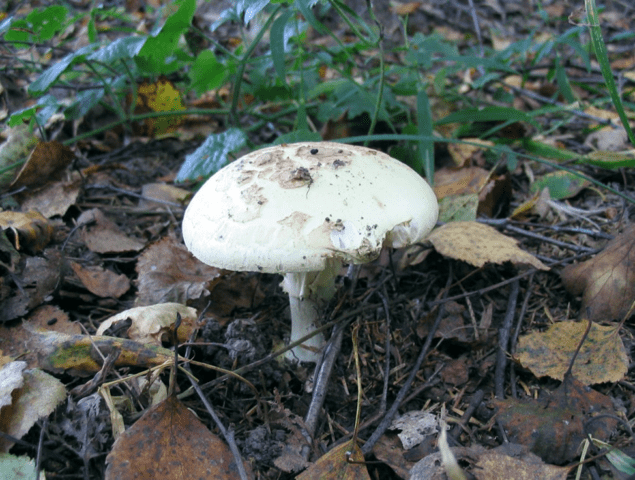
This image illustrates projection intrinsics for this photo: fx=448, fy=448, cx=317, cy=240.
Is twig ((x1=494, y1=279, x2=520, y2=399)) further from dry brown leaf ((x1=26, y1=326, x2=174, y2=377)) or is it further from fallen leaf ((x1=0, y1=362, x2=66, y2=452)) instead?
fallen leaf ((x1=0, y1=362, x2=66, y2=452))

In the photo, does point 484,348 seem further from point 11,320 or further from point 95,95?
point 95,95

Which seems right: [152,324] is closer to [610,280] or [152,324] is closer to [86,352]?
[86,352]

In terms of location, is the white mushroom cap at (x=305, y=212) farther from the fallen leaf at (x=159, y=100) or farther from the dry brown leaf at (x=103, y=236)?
the fallen leaf at (x=159, y=100)

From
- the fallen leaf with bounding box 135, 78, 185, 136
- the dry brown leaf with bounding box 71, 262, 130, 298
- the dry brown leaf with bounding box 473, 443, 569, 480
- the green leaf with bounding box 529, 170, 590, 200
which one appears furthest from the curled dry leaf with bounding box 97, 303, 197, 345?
the green leaf with bounding box 529, 170, 590, 200

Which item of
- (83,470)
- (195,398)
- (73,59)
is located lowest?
(195,398)

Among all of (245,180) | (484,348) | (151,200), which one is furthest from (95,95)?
(484,348)

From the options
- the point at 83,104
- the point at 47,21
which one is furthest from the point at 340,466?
the point at 47,21
